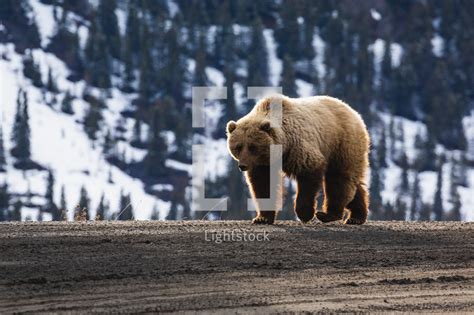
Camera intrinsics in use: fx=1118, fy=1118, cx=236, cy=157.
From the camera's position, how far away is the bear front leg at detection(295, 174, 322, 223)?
43.7ft

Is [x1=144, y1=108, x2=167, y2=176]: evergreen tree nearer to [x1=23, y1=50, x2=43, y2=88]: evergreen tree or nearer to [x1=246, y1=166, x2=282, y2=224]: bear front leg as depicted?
[x1=23, y1=50, x2=43, y2=88]: evergreen tree

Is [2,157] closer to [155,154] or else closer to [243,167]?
[155,154]

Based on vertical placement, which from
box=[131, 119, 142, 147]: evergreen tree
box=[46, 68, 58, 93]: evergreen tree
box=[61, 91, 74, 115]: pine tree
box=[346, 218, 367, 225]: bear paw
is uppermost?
box=[46, 68, 58, 93]: evergreen tree

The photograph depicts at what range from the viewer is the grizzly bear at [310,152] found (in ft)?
43.7

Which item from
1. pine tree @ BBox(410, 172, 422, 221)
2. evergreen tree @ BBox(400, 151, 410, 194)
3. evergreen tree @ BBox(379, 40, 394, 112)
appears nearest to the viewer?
pine tree @ BBox(410, 172, 422, 221)

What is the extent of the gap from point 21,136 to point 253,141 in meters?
73.6

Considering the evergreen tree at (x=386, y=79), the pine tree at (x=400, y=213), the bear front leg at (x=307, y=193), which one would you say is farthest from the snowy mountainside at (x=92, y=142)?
the bear front leg at (x=307, y=193)

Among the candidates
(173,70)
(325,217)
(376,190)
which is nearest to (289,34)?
(173,70)

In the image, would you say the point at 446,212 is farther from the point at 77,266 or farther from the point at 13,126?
the point at 77,266

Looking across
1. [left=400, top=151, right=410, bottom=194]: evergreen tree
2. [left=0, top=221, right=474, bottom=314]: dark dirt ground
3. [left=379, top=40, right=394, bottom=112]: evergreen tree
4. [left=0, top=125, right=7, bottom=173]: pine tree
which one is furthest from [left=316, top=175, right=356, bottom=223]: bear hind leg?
[left=379, top=40, right=394, bottom=112]: evergreen tree

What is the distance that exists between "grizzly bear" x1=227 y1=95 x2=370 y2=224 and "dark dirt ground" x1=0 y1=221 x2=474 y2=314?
955 mm

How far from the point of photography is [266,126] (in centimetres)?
1330

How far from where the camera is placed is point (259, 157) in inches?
522

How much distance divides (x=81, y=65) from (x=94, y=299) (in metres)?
97.5
